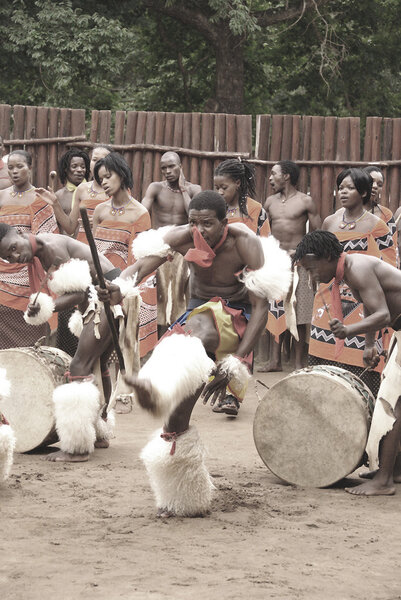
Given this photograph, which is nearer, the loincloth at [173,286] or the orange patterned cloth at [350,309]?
the orange patterned cloth at [350,309]

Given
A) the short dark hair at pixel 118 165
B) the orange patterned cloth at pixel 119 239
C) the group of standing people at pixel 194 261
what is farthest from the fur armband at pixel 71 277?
the orange patterned cloth at pixel 119 239

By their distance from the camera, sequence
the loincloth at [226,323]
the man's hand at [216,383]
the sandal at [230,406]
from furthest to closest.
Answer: the sandal at [230,406] < the loincloth at [226,323] < the man's hand at [216,383]

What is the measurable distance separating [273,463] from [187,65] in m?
13.0

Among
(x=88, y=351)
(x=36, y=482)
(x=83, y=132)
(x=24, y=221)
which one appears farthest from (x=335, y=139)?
(x=36, y=482)

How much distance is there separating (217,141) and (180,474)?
20.0ft

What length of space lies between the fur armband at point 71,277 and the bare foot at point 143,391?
69.8 inches

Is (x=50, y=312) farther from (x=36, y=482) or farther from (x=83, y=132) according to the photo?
(x=83, y=132)

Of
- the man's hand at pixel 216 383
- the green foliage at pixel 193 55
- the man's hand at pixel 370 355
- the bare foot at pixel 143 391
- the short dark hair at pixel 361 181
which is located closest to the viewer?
the bare foot at pixel 143 391

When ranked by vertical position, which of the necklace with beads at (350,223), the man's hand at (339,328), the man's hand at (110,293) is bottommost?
the man's hand at (339,328)

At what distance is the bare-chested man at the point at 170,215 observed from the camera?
32.0 ft

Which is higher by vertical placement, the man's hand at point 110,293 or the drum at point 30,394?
the man's hand at point 110,293

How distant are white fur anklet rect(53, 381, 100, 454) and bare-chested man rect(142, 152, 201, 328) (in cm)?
346

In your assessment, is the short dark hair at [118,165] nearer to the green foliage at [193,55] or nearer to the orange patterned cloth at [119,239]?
the orange patterned cloth at [119,239]

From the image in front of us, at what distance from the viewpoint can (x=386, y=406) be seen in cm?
556
